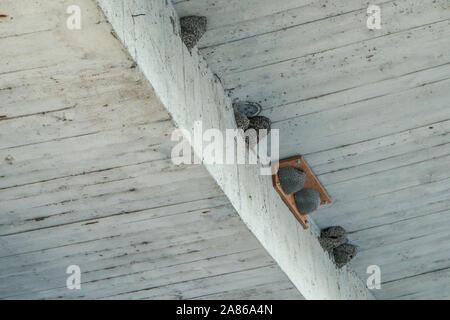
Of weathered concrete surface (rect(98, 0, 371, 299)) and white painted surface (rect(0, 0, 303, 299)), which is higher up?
weathered concrete surface (rect(98, 0, 371, 299))

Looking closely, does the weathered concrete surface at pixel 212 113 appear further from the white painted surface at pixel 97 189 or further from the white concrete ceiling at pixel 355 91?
the white concrete ceiling at pixel 355 91

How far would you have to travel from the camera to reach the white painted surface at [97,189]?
2.45m

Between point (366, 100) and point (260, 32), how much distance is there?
779 millimetres

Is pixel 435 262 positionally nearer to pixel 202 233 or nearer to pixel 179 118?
pixel 202 233

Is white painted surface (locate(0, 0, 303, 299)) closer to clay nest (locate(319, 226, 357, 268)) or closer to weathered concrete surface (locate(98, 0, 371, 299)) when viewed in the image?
weathered concrete surface (locate(98, 0, 371, 299))

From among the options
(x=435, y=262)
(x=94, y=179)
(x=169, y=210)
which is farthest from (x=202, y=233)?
(x=435, y=262)

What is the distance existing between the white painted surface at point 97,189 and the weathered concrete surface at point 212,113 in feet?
0.20

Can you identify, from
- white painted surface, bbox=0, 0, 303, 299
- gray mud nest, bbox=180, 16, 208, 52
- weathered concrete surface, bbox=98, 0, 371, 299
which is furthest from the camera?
gray mud nest, bbox=180, 16, 208, 52

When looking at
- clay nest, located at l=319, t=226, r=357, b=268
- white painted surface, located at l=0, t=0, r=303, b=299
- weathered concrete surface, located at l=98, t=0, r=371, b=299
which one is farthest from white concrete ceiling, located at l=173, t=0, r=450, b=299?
white painted surface, located at l=0, t=0, r=303, b=299

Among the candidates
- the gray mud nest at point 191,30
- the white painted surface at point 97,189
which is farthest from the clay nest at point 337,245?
the gray mud nest at point 191,30

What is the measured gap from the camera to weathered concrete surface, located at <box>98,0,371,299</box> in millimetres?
2625

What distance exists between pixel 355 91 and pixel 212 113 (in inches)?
35.6

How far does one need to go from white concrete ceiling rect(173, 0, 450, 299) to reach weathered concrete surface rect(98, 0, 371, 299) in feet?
0.65
